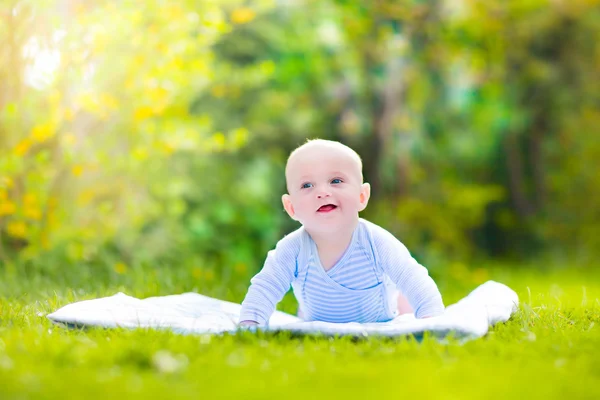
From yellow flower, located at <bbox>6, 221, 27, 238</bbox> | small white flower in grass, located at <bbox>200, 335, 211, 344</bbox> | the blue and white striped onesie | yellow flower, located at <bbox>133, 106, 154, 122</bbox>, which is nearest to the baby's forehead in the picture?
the blue and white striped onesie

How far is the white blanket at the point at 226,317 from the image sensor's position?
2.15m

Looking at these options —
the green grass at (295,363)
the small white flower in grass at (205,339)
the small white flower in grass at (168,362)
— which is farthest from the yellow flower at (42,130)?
the small white flower in grass at (168,362)

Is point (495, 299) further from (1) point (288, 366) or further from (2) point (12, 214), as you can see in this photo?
(2) point (12, 214)

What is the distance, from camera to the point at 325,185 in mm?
2520

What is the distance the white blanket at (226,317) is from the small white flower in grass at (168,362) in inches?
16.3

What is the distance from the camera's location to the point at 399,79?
6371 mm

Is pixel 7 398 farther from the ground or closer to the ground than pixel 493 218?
closer to the ground

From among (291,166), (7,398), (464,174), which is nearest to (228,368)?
(7,398)

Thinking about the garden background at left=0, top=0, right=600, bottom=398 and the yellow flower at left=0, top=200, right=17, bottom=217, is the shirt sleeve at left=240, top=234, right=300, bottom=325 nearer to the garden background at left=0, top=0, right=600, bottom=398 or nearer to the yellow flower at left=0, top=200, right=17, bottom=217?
the garden background at left=0, top=0, right=600, bottom=398

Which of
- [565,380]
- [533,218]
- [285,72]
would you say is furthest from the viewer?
[533,218]

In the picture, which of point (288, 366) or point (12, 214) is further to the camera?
point (12, 214)

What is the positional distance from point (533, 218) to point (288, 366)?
612 centimetres

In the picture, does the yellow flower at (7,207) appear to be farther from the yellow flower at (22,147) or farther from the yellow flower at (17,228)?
the yellow flower at (22,147)

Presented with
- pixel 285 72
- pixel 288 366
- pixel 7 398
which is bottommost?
pixel 7 398
